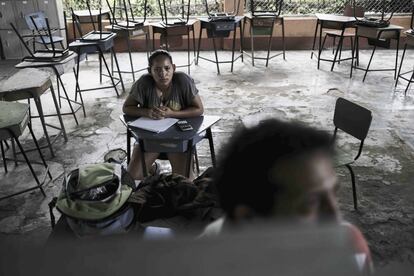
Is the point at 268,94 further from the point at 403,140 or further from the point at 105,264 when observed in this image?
the point at 105,264

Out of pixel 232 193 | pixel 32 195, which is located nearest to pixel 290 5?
pixel 32 195

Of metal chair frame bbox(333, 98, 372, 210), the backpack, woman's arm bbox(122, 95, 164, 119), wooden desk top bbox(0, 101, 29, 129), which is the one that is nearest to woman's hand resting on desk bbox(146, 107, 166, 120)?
woman's arm bbox(122, 95, 164, 119)

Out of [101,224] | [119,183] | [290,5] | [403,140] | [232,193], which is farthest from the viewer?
[290,5]

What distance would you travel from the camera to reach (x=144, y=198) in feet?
5.87

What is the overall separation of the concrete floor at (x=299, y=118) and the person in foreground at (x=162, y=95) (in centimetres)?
41

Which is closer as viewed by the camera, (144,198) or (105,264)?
(105,264)

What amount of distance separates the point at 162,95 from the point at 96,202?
113cm

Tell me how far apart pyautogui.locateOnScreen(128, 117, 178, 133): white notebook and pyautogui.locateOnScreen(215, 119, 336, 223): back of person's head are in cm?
160

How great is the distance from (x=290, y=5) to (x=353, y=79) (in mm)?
2301

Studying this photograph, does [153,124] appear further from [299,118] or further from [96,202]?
[299,118]

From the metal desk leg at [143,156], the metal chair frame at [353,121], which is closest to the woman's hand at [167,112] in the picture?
the metal desk leg at [143,156]

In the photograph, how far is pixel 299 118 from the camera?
1.10 meters

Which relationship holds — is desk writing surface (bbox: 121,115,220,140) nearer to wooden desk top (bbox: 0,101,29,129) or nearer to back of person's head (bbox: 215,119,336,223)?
wooden desk top (bbox: 0,101,29,129)

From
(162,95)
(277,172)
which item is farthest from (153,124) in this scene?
(277,172)
